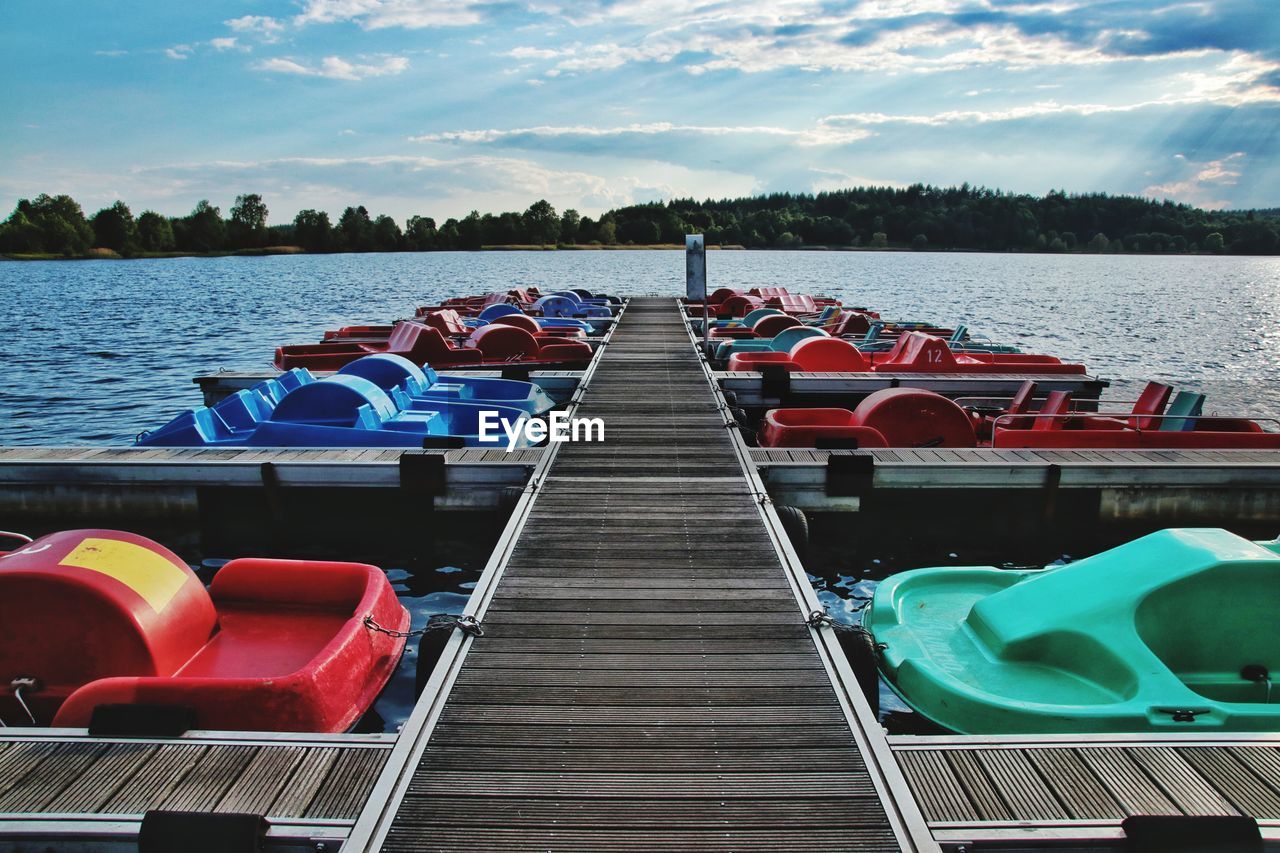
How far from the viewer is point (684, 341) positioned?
59.3 feet

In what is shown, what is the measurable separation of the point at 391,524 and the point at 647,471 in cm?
275

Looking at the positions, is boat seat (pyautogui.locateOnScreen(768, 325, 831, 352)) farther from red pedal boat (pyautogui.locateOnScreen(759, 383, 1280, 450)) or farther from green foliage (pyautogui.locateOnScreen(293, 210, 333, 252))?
green foliage (pyautogui.locateOnScreen(293, 210, 333, 252))

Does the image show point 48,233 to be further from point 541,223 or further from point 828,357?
point 828,357

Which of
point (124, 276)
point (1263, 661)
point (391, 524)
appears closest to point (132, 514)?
point (391, 524)

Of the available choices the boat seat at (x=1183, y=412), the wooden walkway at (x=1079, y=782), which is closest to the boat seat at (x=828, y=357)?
the boat seat at (x=1183, y=412)

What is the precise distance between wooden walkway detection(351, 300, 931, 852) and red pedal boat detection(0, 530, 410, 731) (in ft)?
2.33

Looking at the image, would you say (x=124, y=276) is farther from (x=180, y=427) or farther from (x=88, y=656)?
(x=88, y=656)

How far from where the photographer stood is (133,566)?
15.5ft

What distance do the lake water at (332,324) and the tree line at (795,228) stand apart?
5800 centimetres

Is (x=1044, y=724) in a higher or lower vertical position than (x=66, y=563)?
lower

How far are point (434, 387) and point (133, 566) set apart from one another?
23.4ft

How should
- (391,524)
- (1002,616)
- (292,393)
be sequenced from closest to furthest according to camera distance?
(1002,616), (391,524), (292,393)

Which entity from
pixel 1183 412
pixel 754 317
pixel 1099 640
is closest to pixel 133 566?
pixel 1099 640

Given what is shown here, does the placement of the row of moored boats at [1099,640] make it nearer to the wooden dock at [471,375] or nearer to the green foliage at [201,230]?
the wooden dock at [471,375]
